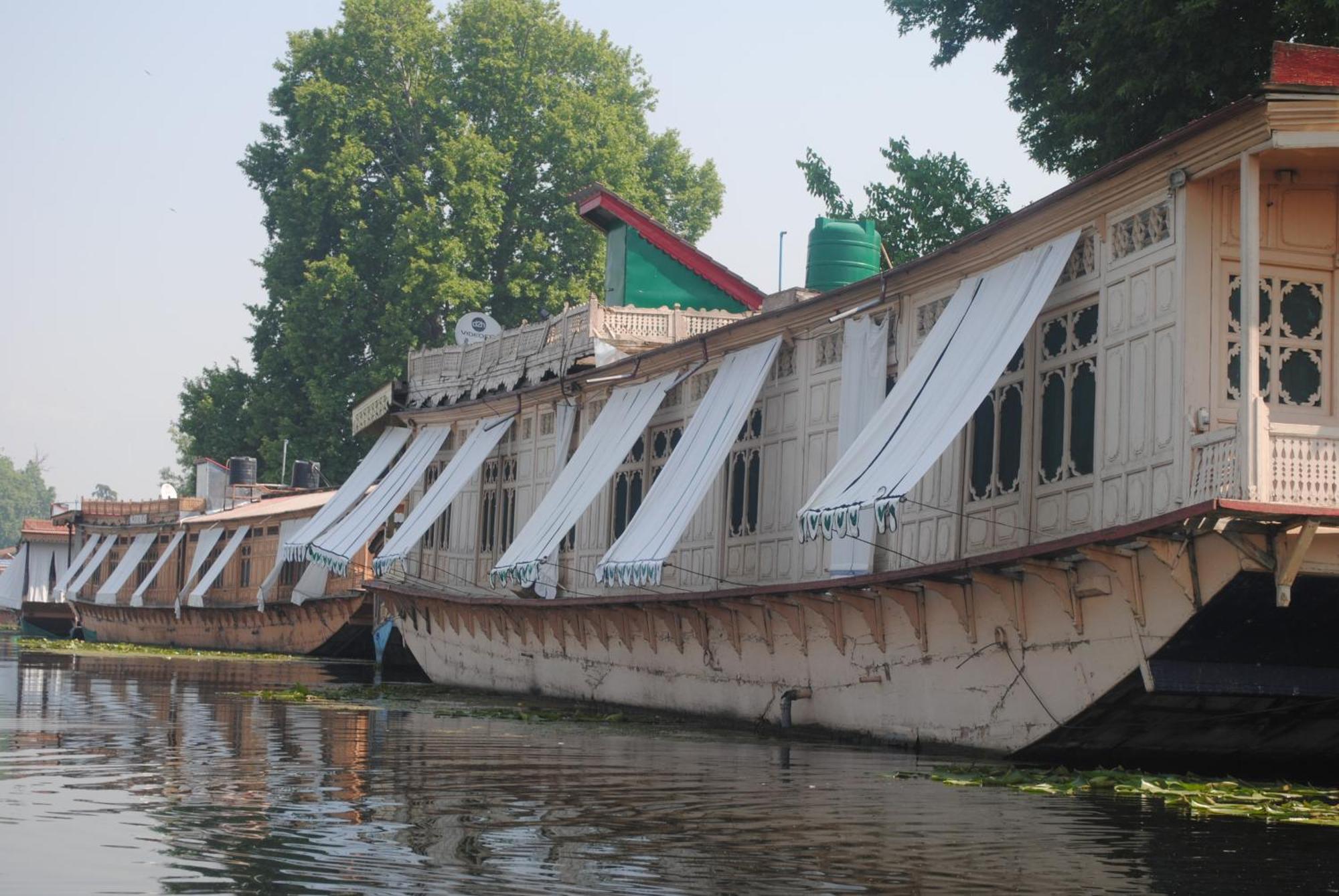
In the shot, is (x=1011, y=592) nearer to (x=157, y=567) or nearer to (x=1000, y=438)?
(x=1000, y=438)

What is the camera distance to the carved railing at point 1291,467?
1154 centimetres

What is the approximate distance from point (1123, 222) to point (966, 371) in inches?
68.6

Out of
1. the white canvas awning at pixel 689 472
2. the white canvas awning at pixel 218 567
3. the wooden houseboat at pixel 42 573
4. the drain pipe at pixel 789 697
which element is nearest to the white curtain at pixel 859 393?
the drain pipe at pixel 789 697

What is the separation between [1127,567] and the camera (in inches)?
502

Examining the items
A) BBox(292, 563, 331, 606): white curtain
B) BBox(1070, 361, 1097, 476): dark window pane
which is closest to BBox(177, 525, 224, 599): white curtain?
BBox(292, 563, 331, 606): white curtain

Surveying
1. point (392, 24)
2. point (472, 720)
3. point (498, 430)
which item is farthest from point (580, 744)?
point (392, 24)

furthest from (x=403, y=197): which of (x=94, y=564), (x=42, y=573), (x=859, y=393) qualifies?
(x=859, y=393)

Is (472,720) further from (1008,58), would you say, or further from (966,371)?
(1008,58)

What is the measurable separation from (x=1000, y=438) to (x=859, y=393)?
2582 mm

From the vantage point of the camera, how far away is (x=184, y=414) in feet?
184

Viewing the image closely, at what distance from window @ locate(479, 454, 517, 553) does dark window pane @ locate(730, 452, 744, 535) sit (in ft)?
23.7

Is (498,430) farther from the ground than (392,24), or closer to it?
closer to it

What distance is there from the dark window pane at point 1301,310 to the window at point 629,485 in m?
11.5

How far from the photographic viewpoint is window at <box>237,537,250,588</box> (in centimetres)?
4628
